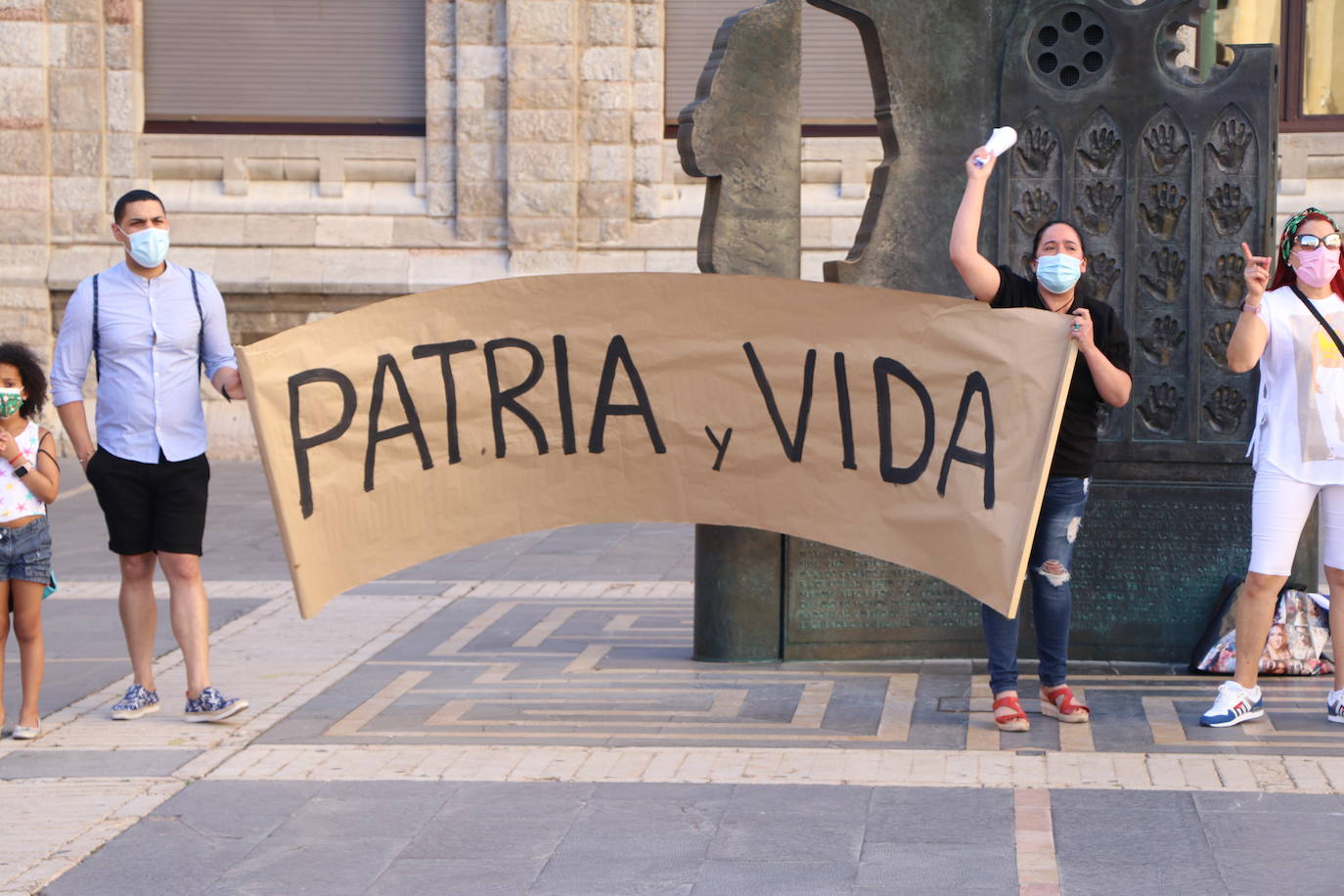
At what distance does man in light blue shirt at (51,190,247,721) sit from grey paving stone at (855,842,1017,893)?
2900 millimetres

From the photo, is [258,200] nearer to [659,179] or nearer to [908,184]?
[659,179]

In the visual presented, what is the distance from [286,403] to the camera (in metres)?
6.71

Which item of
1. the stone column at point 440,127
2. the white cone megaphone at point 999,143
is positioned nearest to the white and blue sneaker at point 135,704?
the white cone megaphone at point 999,143

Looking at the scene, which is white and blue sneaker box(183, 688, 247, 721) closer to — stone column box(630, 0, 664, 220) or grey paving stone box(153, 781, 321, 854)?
grey paving stone box(153, 781, 321, 854)

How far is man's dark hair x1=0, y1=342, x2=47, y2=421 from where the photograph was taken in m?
6.71

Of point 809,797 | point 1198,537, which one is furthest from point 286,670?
point 1198,537

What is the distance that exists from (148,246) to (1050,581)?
3478 mm

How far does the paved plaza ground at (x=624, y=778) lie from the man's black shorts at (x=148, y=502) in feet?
2.26

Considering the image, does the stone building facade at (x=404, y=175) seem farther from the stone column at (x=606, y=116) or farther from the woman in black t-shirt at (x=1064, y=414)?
the woman in black t-shirt at (x=1064, y=414)

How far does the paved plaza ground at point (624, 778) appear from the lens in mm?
5000

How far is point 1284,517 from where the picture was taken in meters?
6.70

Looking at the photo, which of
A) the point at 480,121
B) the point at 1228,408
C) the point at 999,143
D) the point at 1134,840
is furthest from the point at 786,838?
the point at 480,121

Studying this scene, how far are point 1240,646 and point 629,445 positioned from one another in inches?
94.1

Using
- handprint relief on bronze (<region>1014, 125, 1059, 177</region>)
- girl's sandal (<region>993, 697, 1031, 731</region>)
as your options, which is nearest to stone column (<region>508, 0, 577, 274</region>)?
handprint relief on bronze (<region>1014, 125, 1059, 177</region>)
